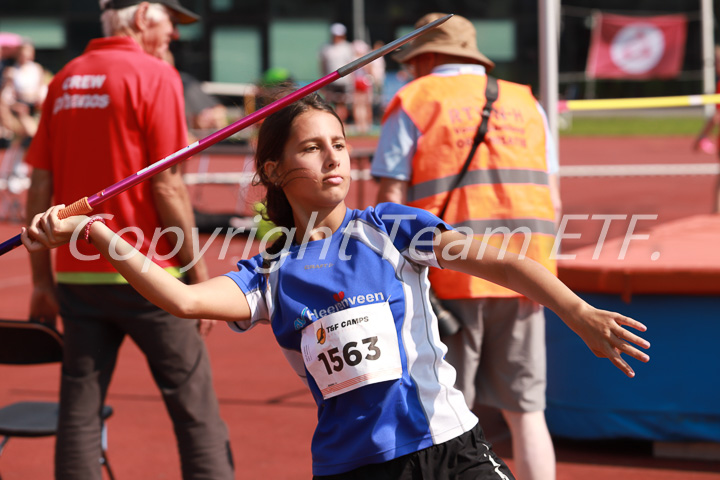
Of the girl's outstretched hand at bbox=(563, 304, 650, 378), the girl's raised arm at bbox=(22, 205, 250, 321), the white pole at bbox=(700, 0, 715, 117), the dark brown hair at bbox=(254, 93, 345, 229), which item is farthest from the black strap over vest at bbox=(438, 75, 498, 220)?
the white pole at bbox=(700, 0, 715, 117)

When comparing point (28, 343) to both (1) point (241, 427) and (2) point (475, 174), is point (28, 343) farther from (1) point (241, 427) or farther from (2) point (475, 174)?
(1) point (241, 427)

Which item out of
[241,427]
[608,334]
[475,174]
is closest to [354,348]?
[608,334]

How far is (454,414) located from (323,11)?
25995 millimetres

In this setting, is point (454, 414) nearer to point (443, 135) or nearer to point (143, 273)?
point (143, 273)

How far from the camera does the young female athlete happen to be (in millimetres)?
2400

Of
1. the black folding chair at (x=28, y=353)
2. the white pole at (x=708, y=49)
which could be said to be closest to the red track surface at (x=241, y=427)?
the black folding chair at (x=28, y=353)

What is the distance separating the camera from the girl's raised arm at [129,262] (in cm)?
225

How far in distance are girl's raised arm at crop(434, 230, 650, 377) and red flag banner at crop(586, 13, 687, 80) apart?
2399 cm

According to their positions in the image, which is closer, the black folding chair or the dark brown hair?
the dark brown hair

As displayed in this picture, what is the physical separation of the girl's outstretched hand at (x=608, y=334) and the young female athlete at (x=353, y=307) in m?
0.24

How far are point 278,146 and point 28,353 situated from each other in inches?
54.5

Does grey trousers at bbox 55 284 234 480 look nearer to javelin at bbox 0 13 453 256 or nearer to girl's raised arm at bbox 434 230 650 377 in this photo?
javelin at bbox 0 13 453 256

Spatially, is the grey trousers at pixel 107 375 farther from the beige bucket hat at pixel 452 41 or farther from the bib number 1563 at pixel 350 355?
the beige bucket hat at pixel 452 41

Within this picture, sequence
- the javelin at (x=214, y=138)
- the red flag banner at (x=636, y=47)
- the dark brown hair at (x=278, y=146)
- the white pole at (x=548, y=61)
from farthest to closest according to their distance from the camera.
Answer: the red flag banner at (x=636, y=47), the white pole at (x=548, y=61), the dark brown hair at (x=278, y=146), the javelin at (x=214, y=138)
